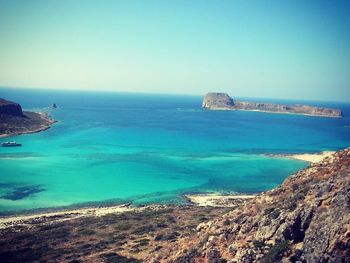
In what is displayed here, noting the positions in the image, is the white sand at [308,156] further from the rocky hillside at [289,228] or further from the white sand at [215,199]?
the rocky hillside at [289,228]

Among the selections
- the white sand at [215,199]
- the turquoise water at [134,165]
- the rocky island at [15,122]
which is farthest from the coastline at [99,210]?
the rocky island at [15,122]

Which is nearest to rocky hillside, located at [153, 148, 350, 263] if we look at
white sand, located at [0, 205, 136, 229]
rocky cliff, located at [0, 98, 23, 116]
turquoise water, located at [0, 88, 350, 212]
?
white sand, located at [0, 205, 136, 229]

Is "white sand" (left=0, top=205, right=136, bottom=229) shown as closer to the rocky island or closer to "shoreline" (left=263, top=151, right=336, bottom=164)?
"shoreline" (left=263, top=151, right=336, bottom=164)

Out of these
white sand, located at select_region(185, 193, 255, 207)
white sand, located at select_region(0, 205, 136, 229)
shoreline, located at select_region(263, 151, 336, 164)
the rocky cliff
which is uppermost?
the rocky cliff

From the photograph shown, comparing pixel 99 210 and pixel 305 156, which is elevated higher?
pixel 305 156

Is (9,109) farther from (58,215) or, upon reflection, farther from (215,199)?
(215,199)

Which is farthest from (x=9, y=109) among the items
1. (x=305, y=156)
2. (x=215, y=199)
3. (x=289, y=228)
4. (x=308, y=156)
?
(x=289, y=228)

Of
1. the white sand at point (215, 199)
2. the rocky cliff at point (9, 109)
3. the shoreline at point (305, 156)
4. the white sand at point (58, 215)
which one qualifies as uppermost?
the rocky cliff at point (9, 109)

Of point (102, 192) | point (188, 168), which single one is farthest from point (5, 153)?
point (188, 168)
